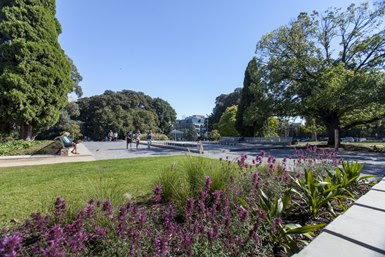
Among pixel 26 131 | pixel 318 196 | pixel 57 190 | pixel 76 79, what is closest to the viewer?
pixel 318 196

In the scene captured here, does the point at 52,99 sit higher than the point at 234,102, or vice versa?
the point at 234,102

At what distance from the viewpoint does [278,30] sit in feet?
65.0

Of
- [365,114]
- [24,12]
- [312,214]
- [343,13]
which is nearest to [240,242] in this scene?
[312,214]

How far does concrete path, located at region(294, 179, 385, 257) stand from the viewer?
1558 mm

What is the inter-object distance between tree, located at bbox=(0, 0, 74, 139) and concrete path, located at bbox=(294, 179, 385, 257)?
1409 cm

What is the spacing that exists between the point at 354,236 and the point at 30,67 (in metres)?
15.3

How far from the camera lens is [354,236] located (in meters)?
1.79

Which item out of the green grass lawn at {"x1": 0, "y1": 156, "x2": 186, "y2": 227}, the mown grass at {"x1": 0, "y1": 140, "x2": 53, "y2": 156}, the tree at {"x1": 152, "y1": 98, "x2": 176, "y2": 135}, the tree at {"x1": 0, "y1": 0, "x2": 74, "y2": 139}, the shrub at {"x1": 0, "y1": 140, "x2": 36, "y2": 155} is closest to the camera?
the green grass lawn at {"x1": 0, "y1": 156, "x2": 186, "y2": 227}

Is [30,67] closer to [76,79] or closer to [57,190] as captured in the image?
[57,190]

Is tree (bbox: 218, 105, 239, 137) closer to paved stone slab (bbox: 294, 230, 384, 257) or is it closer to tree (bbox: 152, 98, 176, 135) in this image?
tree (bbox: 152, 98, 176, 135)

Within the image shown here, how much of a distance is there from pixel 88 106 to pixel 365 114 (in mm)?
41334

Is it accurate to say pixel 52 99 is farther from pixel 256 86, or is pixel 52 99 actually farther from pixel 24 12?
pixel 256 86

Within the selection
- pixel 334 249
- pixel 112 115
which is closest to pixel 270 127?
A: pixel 112 115

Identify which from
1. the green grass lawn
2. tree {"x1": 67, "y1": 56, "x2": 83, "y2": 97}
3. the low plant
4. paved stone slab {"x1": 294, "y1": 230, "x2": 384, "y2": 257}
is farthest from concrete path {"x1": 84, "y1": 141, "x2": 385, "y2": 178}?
tree {"x1": 67, "y1": 56, "x2": 83, "y2": 97}
